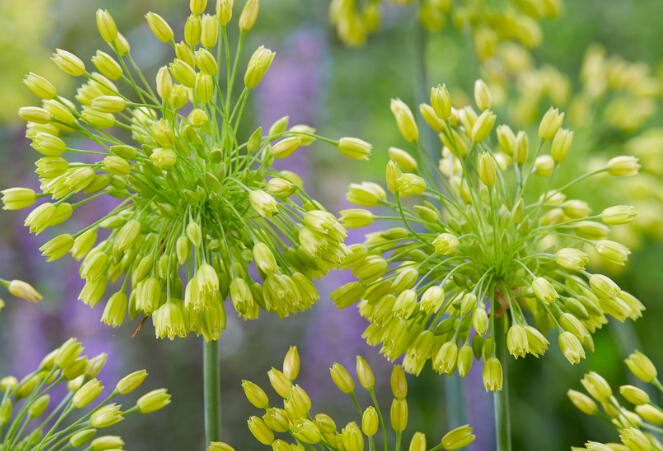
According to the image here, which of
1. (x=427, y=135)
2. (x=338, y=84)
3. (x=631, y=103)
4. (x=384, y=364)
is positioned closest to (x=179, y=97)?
(x=427, y=135)

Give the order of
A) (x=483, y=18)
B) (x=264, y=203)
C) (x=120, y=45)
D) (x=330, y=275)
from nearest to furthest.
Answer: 1. (x=264, y=203)
2. (x=120, y=45)
3. (x=483, y=18)
4. (x=330, y=275)

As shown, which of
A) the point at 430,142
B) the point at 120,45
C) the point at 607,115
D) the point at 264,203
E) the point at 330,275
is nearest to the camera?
the point at 264,203

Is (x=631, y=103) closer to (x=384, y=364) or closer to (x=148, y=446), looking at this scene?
(x=384, y=364)

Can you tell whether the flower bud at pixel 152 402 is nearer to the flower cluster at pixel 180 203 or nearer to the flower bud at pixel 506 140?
the flower cluster at pixel 180 203

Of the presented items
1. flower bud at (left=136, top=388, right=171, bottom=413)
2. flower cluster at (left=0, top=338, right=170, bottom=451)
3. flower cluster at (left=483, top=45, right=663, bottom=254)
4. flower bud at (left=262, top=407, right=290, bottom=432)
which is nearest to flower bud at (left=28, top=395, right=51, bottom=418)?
flower cluster at (left=0, top=338, right=170, bottom=451)

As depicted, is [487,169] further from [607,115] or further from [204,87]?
[607,115]

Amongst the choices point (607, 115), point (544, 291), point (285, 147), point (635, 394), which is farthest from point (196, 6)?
point (607, 115)

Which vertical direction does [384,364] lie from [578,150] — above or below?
below
